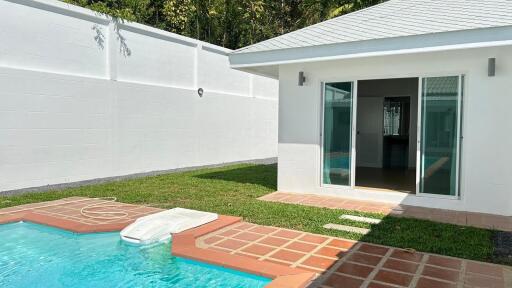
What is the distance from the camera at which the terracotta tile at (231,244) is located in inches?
219

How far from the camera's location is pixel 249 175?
12.8 meters

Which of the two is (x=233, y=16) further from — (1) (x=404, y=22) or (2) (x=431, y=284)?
(2) (x=431, y=284)

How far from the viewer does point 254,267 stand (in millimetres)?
4738

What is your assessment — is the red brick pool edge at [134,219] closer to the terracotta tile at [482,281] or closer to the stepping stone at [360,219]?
the terracotta tile at [482,281]

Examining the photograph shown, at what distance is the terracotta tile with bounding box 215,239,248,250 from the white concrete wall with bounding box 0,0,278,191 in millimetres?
6782

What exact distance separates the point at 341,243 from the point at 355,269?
0.94 metres

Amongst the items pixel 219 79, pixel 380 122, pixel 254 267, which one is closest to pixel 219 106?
pixel 219 79

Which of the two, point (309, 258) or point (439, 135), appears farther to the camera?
point (439, 135)

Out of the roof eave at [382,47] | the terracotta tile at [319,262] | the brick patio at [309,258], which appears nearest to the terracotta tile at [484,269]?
the brick patio at [309,258]

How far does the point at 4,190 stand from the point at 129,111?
4.34 meters

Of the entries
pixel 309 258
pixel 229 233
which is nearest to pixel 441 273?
pixel 309 258

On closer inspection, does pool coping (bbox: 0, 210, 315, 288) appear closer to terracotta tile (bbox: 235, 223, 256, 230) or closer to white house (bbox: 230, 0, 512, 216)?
terracotta tile (bbox: 235, 223, 256, 230)

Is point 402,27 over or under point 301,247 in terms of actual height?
over

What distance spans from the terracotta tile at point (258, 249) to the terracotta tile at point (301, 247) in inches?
11.2
